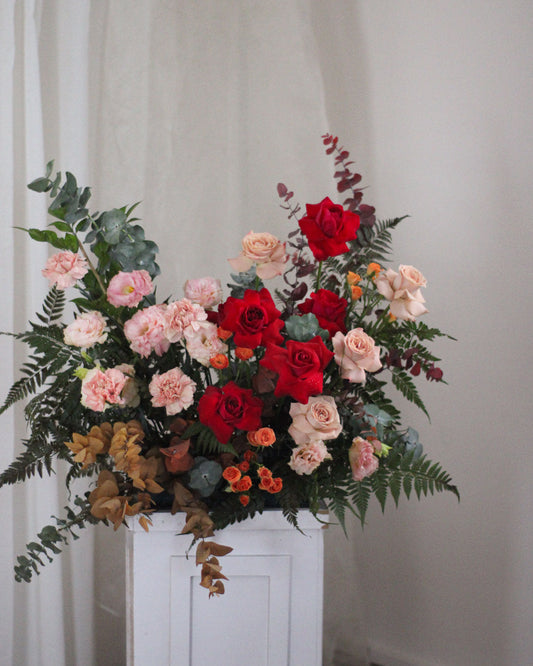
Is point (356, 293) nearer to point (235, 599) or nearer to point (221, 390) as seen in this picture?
point (221, 390)

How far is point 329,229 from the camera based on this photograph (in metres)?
0.78

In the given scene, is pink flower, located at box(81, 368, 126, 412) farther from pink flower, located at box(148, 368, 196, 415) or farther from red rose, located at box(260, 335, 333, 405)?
red rose, located at box(260, 335, 333, 405)

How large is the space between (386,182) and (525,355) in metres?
0.50

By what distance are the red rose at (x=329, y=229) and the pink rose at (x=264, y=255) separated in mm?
49

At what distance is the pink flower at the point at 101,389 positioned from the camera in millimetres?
771

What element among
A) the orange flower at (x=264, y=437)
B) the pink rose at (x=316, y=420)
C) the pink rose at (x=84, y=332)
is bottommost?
the orange flower at (x=264, y=437)

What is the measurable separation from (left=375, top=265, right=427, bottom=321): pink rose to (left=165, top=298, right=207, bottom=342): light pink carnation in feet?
0.80

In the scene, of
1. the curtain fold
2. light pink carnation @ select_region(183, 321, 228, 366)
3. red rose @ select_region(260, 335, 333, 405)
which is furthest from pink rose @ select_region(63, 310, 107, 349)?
the curtain fold

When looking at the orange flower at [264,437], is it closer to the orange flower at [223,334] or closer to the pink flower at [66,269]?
the orange flower at [223,334]

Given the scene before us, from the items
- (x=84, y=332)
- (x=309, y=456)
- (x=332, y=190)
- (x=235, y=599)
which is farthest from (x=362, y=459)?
(x=332, y=190)

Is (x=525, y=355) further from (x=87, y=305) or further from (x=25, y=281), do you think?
(x=25, y=281)

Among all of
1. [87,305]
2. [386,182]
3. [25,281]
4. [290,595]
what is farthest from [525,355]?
[25,281]

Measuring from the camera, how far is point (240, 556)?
87 centimetres

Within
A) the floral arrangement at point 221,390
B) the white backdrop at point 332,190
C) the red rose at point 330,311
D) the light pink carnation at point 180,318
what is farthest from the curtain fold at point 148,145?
the red rose at point 330,311
